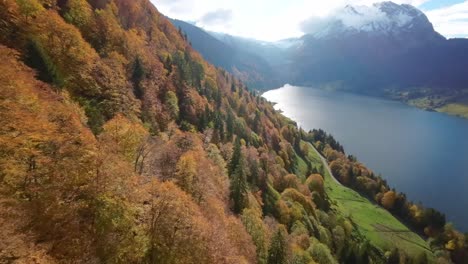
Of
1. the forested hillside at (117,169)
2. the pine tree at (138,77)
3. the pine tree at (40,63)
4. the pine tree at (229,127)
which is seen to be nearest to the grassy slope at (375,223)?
the forested hillside at (117,169)

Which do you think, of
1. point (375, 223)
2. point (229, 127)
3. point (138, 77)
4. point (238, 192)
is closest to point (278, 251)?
point (238, 192)

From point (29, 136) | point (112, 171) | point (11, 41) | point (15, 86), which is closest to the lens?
point (29, 136)

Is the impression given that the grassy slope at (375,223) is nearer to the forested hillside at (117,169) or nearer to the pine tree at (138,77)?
the forested hillside at (117,169)

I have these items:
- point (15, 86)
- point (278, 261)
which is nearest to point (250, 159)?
point (278, 261)

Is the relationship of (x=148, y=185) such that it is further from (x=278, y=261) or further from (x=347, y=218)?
(x=347, y=218)

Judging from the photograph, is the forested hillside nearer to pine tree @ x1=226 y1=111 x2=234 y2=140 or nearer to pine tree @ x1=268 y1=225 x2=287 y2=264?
pine tree @ x1=268 y1=225 x2=287 y2=264

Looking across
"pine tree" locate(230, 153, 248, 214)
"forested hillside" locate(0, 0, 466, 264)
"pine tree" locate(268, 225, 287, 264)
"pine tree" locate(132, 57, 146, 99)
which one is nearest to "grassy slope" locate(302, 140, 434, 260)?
"forested hillside" locate(0, 0, 466, 264)

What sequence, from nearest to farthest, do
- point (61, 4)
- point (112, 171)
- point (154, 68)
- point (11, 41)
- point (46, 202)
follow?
point (46, 202), point (112, 171), point (11, 41), point (61, 4), point (154, 68)
